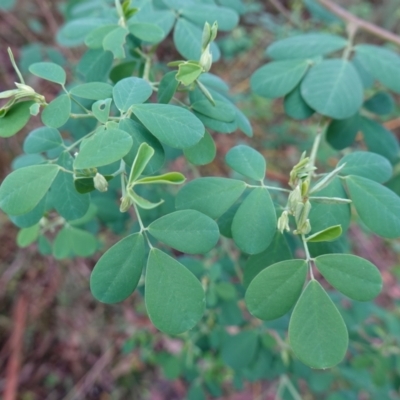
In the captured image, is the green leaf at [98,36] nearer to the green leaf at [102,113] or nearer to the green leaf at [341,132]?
the green leaf at [102,113]

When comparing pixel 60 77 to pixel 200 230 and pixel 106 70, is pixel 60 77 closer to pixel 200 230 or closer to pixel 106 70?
pixel 106 70

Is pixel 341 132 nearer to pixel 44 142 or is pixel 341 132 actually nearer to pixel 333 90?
pixel 333 90

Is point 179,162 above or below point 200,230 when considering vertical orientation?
below

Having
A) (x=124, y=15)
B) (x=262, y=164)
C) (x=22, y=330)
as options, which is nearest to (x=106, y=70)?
(x=124, y=15)

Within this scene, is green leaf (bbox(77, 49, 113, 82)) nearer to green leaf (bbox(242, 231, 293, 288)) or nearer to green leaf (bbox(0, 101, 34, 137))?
green leaf (bbox(0, 101, 34, 137))

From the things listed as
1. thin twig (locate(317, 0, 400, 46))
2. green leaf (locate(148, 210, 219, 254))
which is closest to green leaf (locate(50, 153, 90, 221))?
green leaf (locate(148, 210, 219, 254))

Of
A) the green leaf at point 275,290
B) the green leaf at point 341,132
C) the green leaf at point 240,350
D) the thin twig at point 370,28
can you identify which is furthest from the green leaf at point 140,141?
the thin twig at point 370,28

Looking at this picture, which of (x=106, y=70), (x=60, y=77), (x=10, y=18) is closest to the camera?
(x=60, y=77)
